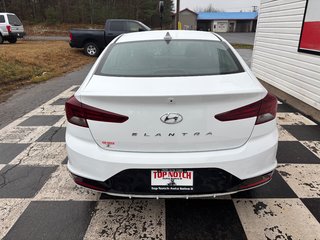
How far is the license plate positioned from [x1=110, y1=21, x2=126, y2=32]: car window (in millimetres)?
12582

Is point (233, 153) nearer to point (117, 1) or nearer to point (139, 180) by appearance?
point (139, 180)

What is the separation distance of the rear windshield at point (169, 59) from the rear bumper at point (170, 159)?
667mm

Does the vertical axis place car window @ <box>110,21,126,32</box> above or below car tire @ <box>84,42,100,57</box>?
above

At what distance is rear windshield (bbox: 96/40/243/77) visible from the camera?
2.45m

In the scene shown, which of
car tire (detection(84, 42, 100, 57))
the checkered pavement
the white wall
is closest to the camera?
the checkered pavement

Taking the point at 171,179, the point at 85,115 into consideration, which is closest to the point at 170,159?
the point at 171,179

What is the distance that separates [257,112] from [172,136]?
Answer: 64 cm

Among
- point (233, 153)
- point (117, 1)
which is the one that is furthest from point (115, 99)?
point (117, 1)

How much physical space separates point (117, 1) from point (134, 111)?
4747 cm

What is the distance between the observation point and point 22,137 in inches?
163

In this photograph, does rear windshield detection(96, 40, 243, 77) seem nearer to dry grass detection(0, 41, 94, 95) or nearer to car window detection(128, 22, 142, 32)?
dry grass detection(0, 41, 94, 95)

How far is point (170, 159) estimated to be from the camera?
199cm

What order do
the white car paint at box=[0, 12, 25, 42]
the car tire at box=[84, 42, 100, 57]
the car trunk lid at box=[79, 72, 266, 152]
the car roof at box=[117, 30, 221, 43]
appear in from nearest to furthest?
the car trunk lid at box=[79, 72, 266, 152] < the car roof at box=[117, 30, 221, 43] < the car tire at box=[84, 42, 100, 57] < the white car paint at box=[0, 12, 25, 42]

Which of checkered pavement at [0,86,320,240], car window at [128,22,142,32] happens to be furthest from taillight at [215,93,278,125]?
car window at [128,22,142,32]
